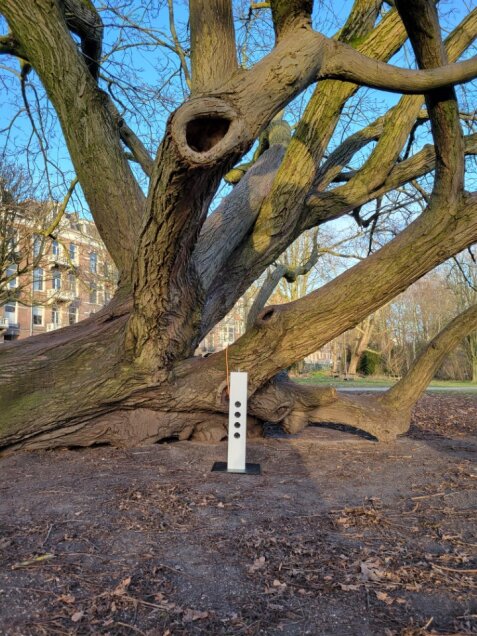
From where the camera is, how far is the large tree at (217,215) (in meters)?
3.43

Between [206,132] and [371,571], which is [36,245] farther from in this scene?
[371,571]

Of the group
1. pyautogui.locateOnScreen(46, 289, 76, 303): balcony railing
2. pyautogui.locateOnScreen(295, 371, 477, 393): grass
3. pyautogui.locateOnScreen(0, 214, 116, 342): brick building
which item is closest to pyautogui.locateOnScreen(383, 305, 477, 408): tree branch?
pyautogui.locateOnScreen(295, 371, 477, 393): grass

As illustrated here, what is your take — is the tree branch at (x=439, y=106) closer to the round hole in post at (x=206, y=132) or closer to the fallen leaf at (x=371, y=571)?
the round hole in post at (x=206, y=132)

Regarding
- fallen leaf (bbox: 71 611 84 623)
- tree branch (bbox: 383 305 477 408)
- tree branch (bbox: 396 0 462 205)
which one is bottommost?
fallen leaf (bbox: 71 611 84 623)

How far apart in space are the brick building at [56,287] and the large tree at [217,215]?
13.9 m

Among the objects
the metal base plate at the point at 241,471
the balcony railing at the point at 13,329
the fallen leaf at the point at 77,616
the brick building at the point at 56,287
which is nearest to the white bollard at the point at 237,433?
the metal base plate at the point at 241,471

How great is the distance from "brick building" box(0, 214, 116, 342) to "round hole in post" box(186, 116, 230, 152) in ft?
55.0

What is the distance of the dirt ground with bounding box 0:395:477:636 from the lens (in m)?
2.02

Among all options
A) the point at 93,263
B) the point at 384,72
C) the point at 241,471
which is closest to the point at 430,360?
the point at 241,471

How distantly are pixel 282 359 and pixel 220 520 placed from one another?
2289 millimetres

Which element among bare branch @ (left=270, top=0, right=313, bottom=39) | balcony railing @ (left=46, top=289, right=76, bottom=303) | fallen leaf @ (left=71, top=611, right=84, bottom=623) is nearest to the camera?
fallen leaf @ (left=71, top=611, right=84, bottom=623)

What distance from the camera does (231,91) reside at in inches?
121

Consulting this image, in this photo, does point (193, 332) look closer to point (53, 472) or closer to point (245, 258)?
point (245, 258)

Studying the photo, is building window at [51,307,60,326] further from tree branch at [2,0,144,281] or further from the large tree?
tree branch at [2,0,144,281]
